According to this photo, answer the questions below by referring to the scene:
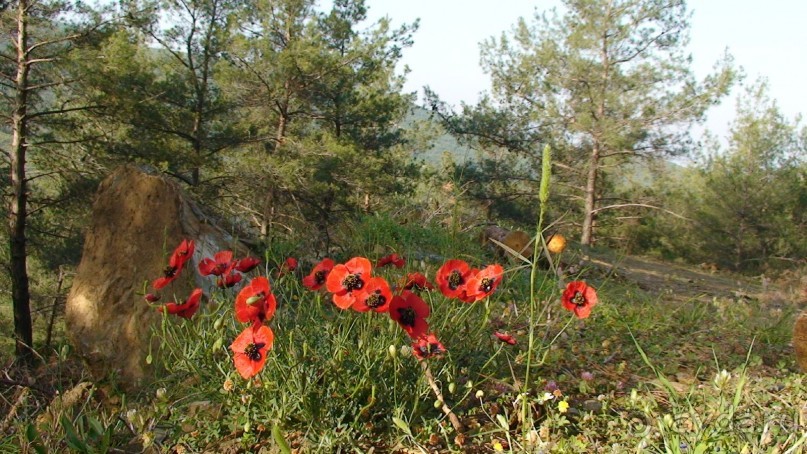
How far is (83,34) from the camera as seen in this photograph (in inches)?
330

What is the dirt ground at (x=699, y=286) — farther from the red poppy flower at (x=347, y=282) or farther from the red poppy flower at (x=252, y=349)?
the red poppy flower at (x=252, y=349)

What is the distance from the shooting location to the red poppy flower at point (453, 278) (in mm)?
1671

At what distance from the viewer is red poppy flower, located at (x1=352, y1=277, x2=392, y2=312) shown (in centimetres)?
149

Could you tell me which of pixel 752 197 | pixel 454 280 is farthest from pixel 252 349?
pixel 752 197

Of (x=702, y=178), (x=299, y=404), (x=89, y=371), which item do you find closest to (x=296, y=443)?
(x=299, y=404)

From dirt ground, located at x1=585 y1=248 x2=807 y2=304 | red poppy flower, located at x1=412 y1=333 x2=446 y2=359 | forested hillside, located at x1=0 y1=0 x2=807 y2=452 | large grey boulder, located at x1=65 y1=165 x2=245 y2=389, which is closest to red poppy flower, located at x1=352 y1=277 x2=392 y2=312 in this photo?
red poppy flower, located at x1=412 y1=333 x2=446 y2=359

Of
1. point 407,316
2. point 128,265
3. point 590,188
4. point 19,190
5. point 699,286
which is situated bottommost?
point 699,286

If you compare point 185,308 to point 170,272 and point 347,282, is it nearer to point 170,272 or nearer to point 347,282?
point 170,272

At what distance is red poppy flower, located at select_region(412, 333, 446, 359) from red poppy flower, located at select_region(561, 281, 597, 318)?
0.44 meters

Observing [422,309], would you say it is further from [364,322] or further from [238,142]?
[238,142]

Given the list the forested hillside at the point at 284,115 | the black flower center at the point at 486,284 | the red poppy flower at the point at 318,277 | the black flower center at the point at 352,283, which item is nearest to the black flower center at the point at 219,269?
the red poppy flower at the point at 318,277

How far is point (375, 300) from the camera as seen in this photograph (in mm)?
1491

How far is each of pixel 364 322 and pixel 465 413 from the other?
1.50 feet

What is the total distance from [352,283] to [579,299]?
72cm
